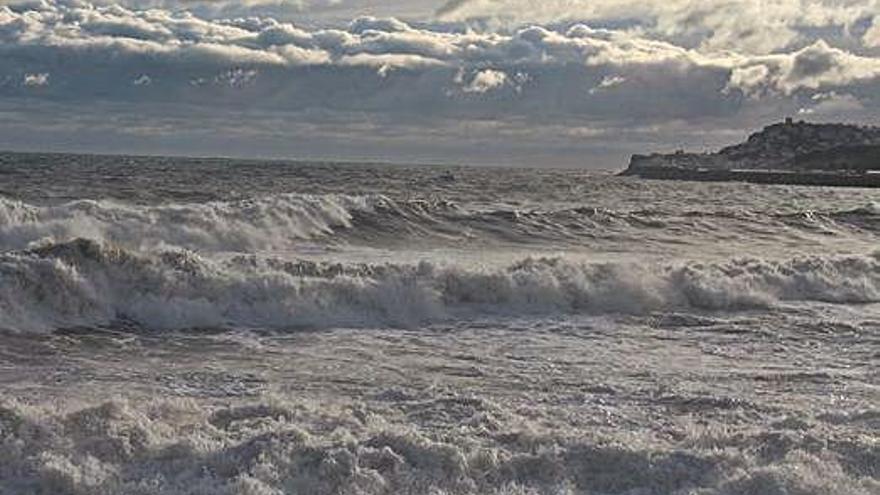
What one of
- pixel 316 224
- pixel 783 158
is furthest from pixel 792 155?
pixel 316 224

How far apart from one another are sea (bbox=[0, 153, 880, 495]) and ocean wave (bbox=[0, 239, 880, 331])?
49mm

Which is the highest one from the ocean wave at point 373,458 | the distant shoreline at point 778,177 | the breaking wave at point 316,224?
the ocean wave at point 373,458

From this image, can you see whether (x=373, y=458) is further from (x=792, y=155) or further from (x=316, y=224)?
(x=792, y=155)

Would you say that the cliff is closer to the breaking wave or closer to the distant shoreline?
the distant shoreline

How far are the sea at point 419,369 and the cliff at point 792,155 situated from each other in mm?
117144

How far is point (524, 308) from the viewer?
18.2 metres

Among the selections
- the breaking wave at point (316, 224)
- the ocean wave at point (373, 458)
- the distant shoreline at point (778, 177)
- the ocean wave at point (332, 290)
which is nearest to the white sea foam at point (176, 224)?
the breaking wave at point (316, 224)

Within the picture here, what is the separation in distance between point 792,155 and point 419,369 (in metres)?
168

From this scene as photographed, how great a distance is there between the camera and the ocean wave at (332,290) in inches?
606

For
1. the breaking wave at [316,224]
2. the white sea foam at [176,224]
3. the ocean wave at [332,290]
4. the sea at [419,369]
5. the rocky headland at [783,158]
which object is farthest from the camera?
the rocky headland at [783,158]

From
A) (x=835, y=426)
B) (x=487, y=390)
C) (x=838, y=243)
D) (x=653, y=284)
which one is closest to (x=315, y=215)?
(x=653, y=284)

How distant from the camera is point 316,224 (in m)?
31.5

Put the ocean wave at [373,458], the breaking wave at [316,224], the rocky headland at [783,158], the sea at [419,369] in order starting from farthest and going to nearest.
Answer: the rocky headland at [783,158]
the breaking wave at [316,224]
the sea at [419,369]
the ocean wave at [373,458]

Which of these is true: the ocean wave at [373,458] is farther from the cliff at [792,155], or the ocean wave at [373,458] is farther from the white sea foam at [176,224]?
the cliff at [792,155]
